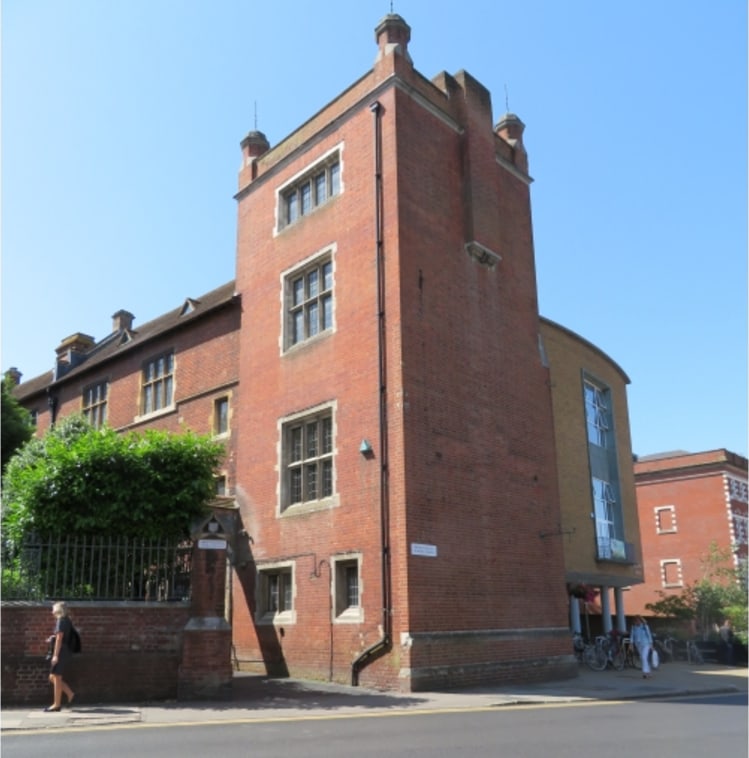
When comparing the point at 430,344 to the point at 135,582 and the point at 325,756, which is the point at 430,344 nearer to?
the point at 135,582

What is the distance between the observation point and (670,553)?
47.3 metres

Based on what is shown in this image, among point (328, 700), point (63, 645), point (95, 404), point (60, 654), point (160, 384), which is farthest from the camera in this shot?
point (95, 404)

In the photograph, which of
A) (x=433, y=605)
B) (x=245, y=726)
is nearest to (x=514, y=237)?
(x=433, y=605)

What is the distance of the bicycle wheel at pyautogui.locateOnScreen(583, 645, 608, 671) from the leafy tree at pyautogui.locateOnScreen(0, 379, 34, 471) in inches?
658

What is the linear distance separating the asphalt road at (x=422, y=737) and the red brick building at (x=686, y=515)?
1439 inches

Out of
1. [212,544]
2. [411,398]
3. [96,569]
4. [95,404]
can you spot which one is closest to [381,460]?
[411,398]

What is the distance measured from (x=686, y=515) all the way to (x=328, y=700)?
39086 mm

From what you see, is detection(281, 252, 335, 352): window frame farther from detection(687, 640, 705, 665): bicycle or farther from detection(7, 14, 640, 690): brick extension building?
detection(687, 640, 705, 665): bicycle

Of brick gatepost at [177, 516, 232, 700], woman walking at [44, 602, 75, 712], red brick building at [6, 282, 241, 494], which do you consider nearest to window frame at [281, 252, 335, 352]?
red brick building at [6, 282, 241, 494]

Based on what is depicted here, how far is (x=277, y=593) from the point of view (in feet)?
61.9

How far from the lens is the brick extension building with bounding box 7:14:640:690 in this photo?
16391 millimetres

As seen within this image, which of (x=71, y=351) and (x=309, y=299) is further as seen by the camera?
(x=71, y=351)

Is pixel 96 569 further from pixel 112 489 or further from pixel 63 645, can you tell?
pixel 63 645

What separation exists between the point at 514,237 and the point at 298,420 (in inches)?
327
